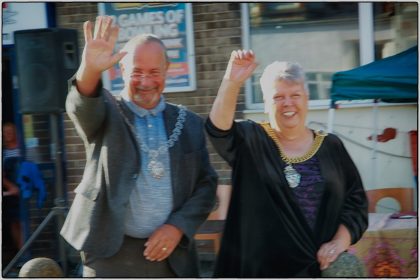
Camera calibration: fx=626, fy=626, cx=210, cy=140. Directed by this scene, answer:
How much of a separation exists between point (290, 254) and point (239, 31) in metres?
3.27

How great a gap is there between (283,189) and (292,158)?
0.15 meters

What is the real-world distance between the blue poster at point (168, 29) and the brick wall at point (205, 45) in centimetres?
7

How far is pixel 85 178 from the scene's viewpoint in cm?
287

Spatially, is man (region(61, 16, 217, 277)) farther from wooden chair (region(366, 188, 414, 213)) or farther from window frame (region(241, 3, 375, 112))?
window frame (region(241, 3, 375, 112))

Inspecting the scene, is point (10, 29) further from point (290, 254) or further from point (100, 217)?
point (290, 254)

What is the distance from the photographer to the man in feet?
9.12

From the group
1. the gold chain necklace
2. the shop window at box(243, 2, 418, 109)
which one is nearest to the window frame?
the shop window at box(243, 2, 418, 109)

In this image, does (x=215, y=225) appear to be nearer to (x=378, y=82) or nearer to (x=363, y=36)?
(x=378, y=82)

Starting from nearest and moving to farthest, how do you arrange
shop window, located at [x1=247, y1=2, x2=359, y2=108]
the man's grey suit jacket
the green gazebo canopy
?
the man's grey suit jacket < the green gazebo canopy < shop window, located at [x1=247, y1=2, x2=359, y2=108]

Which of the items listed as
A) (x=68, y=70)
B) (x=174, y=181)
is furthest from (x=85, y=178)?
(x=68, y=70)

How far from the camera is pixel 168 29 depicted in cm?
575

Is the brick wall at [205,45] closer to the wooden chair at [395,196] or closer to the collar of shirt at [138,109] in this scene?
the wooden chair at [395,196]

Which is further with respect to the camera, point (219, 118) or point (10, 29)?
point (10, 29)

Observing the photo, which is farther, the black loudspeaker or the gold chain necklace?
the black loudspeaker
